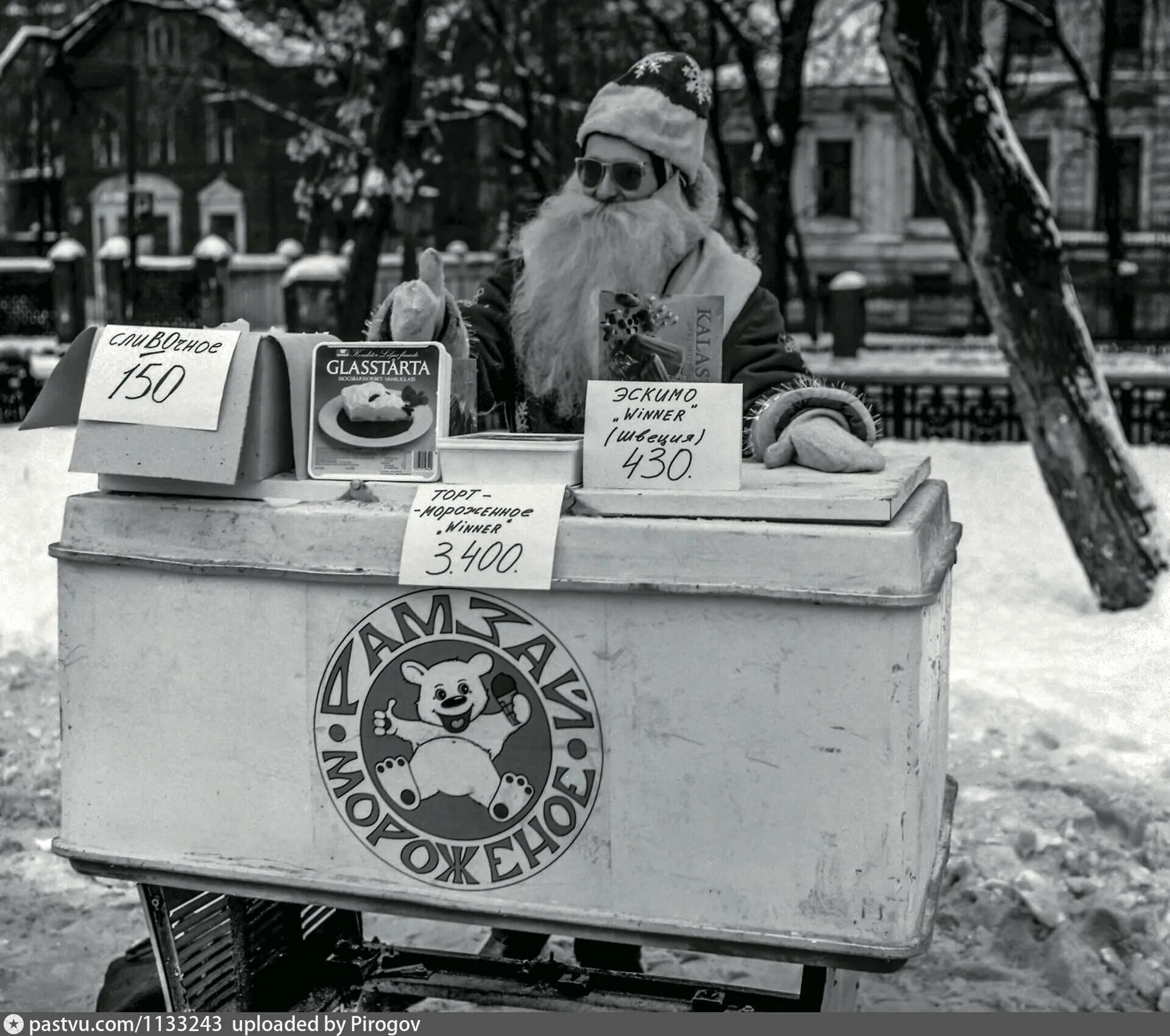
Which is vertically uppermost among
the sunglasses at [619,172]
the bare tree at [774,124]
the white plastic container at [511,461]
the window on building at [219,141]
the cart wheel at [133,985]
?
the window on building at [219,141]

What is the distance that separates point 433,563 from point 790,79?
15454 millimetres

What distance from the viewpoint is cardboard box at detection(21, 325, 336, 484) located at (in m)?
2.10

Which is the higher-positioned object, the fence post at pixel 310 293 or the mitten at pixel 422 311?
the fence post at pixel 310 293

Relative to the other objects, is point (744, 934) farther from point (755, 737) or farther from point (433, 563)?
point (433, 563)

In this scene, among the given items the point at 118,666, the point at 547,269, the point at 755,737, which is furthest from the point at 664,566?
the point at 547,269

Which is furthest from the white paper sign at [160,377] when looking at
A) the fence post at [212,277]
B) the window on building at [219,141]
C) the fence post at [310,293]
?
the window on building at [219,141]

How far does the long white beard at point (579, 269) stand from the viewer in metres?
3.10

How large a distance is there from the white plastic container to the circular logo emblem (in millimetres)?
187

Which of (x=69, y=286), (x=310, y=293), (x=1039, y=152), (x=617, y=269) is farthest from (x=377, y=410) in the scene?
(x=1039, y=152)

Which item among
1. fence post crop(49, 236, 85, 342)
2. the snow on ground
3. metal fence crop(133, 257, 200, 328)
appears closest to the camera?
the snow on ground

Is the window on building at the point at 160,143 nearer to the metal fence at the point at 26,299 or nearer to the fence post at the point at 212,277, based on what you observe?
the metal fence at the point at 26,299

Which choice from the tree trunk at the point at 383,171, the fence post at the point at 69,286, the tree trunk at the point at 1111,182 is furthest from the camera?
the tree trunk at the point at 1111,182

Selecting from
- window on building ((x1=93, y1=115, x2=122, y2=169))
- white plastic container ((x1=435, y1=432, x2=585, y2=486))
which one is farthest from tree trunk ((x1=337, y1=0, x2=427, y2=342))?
window on building ((x1=93, y1=115, x2=122, y2=169))

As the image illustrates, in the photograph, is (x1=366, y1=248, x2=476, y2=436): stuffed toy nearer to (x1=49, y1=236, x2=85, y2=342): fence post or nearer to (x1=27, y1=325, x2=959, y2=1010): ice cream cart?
(x1=27, y1=325, x2=959, y2=1010): ice cream cart
